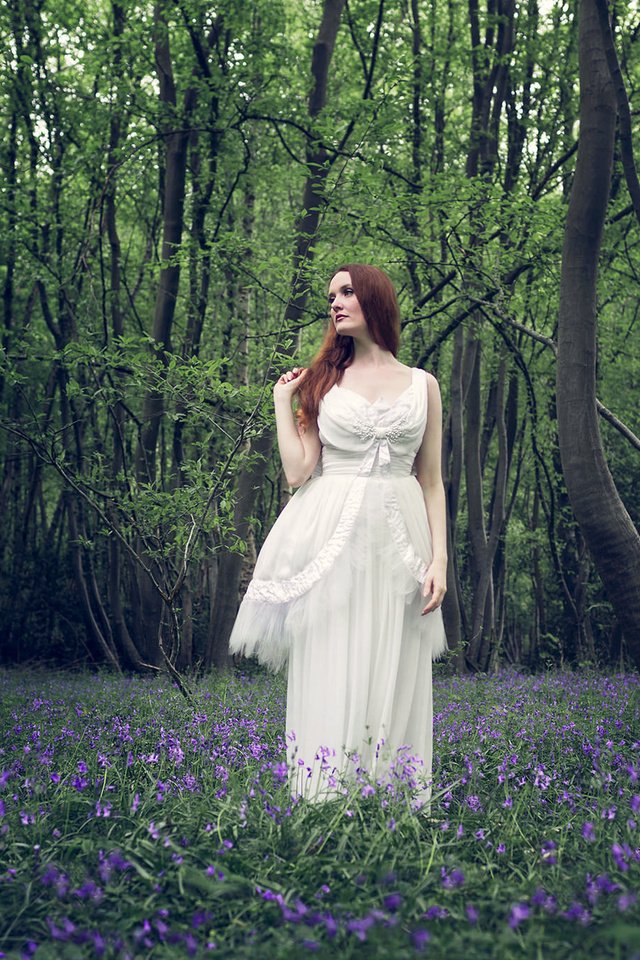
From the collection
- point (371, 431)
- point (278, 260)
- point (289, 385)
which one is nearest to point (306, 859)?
point (371, 431)

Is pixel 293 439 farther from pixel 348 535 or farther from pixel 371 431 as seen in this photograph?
pixel 348 535

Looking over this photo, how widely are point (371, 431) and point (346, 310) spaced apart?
1.83 feet

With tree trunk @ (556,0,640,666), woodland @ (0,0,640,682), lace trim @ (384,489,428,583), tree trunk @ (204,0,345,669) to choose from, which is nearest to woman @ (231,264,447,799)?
lace trim @ (384,489,428,583)

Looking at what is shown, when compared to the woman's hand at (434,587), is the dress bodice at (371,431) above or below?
above

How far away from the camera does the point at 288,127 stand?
1095 centimetres

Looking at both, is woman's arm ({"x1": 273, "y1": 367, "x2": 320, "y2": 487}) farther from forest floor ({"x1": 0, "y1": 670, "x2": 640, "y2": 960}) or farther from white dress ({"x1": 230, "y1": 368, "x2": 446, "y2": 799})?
forest floor ({"x1": 0, "y1": 670, "x2": 640, "y2": 960})

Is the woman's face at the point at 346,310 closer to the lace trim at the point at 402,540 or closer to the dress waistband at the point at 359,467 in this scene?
the dress waistband at the point at 359,467

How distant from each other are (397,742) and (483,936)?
5.51 feet

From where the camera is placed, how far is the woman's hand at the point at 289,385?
4078 millimetres

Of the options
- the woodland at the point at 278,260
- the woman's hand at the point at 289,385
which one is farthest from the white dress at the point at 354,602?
the woodland at the point at 278,260

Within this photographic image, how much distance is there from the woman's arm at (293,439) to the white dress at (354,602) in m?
0.06

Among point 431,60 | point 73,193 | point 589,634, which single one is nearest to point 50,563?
point 73,193

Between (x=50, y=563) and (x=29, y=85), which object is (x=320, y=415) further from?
(x=50, y=563)

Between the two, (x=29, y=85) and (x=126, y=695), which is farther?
(x=29, y=85)
